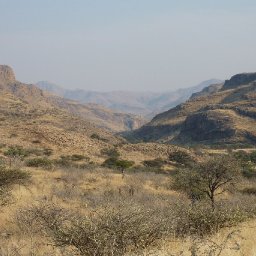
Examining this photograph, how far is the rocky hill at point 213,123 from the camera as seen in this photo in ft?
333

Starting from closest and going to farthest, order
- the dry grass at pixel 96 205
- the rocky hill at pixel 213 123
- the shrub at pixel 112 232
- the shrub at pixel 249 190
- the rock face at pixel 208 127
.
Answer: the shrub at pixel 112 232
the dry grass at pixel 96 205
the shrub at pixel 249 190
the rocky hill at pixel 213 123
the rock face at pixel 208 127

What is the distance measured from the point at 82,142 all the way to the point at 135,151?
24.4 feet

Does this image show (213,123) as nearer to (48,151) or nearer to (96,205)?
(48,151)

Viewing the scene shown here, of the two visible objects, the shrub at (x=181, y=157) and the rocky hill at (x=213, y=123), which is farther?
the rocky hill at (x=213, y=123)

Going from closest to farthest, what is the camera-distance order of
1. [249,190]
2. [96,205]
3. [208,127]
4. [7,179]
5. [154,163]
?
[96,205] < [7,179] < [249,190] < [154,163] < [208,127]

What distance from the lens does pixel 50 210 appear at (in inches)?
487

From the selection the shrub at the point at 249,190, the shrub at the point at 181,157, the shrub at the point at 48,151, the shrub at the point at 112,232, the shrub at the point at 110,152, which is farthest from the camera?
the shrub at the point at 181,157

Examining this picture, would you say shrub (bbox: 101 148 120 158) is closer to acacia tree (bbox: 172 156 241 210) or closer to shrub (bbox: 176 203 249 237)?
acacia tree (bbox: 172 156 241 210)

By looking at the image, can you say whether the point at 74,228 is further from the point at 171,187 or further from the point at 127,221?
the point at 171,187

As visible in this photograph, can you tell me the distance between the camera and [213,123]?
367 ft

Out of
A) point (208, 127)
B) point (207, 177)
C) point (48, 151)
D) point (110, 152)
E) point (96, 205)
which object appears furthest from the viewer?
point (208, 127)

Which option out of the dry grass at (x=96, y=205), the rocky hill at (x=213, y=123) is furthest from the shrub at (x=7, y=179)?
the rocky hill at (x=213, y=123)

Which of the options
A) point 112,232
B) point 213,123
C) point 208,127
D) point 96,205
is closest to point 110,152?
point 96,205

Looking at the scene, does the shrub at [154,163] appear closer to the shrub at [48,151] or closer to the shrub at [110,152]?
the shrub at [110,152]
